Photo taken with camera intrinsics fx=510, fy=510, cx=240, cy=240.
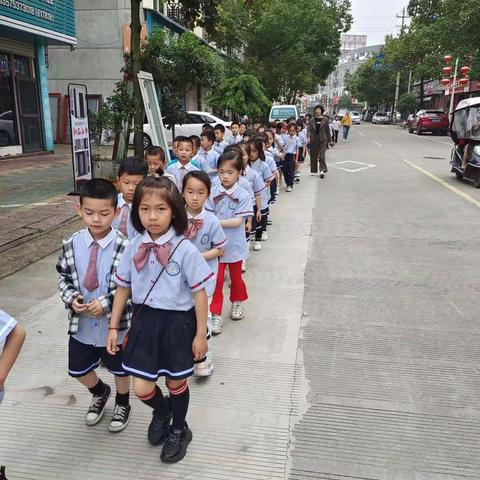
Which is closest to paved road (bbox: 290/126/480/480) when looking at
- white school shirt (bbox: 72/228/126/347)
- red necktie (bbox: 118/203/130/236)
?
white school shirt (bbox: 72/228/126/347)

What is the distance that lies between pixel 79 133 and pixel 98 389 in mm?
6114

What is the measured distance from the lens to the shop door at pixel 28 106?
15.0 meters

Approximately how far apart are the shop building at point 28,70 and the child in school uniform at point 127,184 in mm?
11478

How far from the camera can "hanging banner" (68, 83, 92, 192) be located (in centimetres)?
788

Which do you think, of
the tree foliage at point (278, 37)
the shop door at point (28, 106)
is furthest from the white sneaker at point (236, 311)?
the tree foliage at point (278, 37)

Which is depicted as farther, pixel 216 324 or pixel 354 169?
pixel 354 169

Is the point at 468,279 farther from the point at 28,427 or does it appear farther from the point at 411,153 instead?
the point at 411,153

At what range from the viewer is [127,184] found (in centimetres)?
334

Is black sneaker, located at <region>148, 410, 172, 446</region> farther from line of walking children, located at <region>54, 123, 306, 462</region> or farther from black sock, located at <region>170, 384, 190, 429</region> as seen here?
black sock, located at <region>170, 384, 190, 429</region>

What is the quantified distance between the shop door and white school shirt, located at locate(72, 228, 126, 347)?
14199mm

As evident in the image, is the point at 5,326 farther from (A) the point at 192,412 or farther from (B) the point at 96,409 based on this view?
(A) the point at 192,412

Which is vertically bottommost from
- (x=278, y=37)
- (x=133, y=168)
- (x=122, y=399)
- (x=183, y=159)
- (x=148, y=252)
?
(x=122, y=399)

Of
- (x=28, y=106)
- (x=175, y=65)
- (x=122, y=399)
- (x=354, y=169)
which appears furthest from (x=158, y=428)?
(x=28, y=106)

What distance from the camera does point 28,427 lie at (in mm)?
2809
